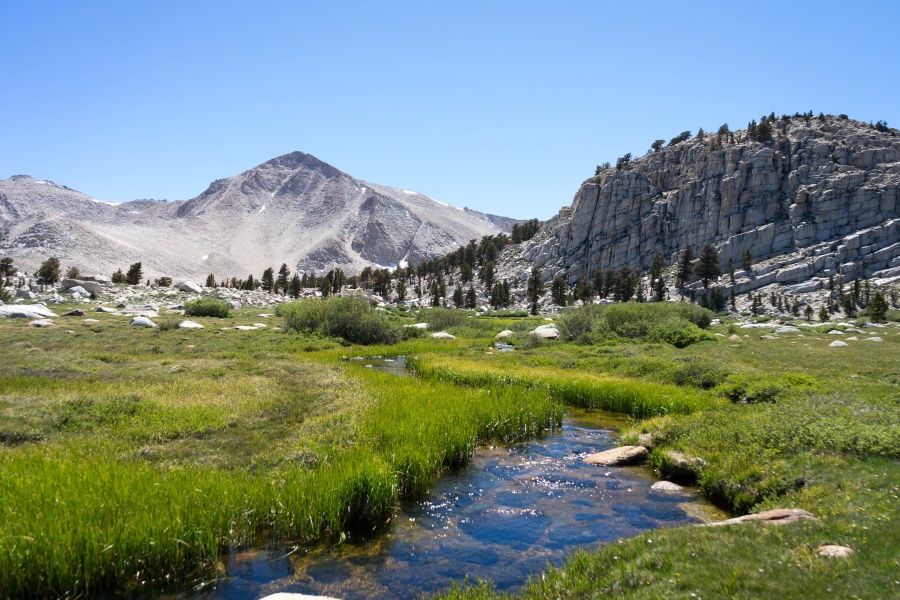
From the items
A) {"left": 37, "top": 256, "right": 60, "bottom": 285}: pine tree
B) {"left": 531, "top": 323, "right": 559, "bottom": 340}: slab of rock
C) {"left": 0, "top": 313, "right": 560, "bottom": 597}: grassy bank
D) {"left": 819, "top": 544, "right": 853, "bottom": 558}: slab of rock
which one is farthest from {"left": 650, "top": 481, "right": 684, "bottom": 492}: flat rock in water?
{"left": 37, "top": 256, "right": 60, "bottom": 285}: pine tree

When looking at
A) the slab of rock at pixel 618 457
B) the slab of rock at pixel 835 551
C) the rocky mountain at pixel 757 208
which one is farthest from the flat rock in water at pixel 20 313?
the rocky mountain at pixel 757 208

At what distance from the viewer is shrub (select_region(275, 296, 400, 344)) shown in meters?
46.2

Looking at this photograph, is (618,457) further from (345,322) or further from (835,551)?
(345,322)

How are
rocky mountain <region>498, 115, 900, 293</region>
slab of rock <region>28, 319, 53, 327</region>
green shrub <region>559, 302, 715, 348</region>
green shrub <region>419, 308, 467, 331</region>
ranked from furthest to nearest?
rocky mountain <region>498, 115, 900, 293</region>
green shrub <region>419, 308, 467, 331</region>
green shrub <region>559, 302, 715, 348</region>
slab of rock <region>28, 319, 53, 327</region>

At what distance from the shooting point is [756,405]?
699 inches

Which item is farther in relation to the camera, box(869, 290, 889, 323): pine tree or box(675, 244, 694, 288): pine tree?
box(675, 244, 694, 288): pine tree

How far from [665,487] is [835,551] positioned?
229 inches

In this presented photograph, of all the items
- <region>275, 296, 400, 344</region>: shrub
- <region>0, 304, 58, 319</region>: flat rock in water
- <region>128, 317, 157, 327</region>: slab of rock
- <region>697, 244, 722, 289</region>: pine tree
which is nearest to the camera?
→ <region>0, 304, 58, 319</region>: flat rock in water

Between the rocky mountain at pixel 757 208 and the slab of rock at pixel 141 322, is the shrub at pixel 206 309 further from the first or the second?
the rocky mountain at pixel 757 208

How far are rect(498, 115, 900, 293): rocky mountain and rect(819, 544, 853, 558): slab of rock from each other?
113081 mm

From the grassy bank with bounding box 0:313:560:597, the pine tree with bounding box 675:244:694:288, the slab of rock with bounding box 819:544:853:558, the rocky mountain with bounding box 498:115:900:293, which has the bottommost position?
the grassy bank with bounding box 0:313:560:597

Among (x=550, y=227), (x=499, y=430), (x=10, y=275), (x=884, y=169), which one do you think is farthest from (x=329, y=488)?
(x=550, y=227)

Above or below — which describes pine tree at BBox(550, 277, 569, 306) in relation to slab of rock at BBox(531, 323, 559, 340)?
above

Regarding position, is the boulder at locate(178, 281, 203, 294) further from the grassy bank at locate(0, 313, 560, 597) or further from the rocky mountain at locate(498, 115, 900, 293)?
the rocky mountain at locate(498, 115, 900, 293)
